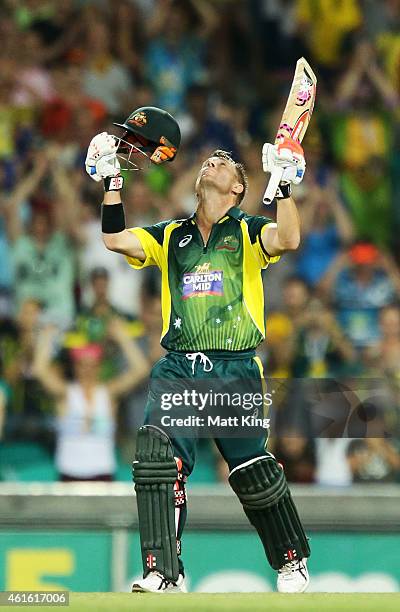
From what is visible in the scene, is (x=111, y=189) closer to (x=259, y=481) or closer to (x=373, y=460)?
(x=259, y=481)

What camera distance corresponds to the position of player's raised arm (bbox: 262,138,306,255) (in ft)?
21.6

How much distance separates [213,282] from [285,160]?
0.71 m

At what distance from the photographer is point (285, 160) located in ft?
21.6

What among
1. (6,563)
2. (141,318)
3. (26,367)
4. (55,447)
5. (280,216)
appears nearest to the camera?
(280,216)

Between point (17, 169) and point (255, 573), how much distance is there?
5.30m

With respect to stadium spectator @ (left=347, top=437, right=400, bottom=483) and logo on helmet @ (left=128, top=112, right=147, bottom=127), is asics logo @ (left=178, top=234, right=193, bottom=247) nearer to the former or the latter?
logo on helmet @ (left=128, top=112, right=147, bottom=127)

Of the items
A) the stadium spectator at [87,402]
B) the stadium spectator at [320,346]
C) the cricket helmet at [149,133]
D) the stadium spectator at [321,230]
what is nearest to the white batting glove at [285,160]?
the cricket helmet at [149,133]

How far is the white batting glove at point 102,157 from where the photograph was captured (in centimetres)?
676

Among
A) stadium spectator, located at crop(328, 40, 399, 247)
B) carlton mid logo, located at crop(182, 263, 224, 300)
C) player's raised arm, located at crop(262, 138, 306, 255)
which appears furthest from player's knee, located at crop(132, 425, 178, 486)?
stadium spectator, located at crop(328, 40, 399, 247)

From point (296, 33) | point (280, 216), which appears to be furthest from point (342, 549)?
point (296, 33)

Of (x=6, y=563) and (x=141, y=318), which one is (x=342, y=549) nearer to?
(x=6, y=563)

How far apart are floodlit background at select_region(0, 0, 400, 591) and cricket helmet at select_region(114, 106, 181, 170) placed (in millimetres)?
2165

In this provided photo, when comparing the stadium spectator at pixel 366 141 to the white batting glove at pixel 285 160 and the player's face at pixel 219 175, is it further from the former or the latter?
the white batting glove at pixel 285 160

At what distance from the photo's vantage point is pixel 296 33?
45.1ft
